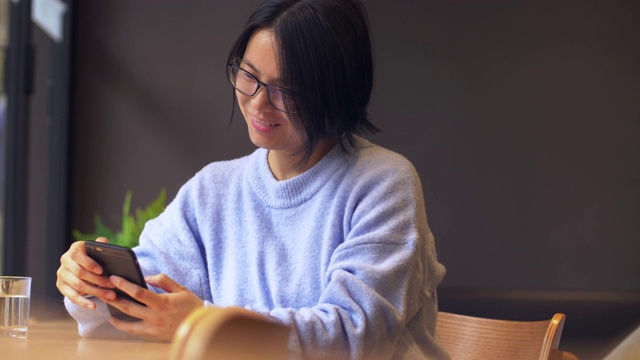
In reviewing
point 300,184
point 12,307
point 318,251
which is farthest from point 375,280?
point 12,307

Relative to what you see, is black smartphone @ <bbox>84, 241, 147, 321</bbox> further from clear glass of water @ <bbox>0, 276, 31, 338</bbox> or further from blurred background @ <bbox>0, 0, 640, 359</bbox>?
blurred background @ <bbox>0, 0, 640, 359</bbox>

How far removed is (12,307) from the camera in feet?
5.00

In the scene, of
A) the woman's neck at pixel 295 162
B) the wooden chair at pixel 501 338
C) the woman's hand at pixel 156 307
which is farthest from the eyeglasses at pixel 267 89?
the wooden chair at pixel 501 338

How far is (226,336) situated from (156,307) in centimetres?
58

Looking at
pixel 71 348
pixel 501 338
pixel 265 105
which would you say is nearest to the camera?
pixel 71 348

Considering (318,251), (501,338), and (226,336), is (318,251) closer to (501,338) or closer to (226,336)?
(501,338)

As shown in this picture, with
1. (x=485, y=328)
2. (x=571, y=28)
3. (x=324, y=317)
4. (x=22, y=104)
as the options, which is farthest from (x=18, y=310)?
(x=571, y=28)

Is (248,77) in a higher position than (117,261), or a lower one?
higher

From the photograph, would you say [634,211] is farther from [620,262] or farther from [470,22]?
[470,22]

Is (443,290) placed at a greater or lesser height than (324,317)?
lesser

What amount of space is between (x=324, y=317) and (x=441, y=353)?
1.02 feet

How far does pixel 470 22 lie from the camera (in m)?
5.20

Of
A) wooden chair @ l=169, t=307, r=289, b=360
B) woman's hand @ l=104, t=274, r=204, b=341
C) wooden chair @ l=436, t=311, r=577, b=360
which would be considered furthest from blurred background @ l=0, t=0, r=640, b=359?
wooden chair @ l=169, t=307, r=289, b=360

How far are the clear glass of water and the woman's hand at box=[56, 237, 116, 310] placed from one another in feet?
0.23
